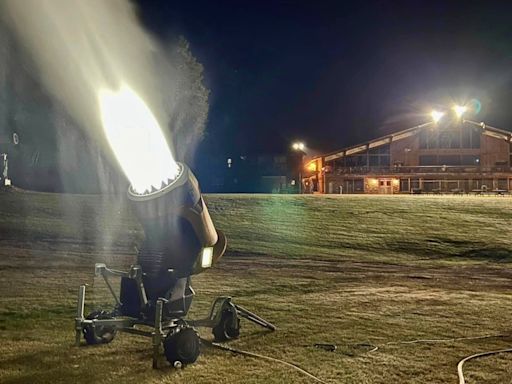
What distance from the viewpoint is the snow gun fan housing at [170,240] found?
5.72 meters

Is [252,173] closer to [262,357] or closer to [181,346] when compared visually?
[262,357]

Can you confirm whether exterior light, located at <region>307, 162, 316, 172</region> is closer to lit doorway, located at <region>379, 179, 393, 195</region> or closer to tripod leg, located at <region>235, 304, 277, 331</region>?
lit doorway, located at <region>379, 179, 393, 195</region>

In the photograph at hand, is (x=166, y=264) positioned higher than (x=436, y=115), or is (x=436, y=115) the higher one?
(x=436, y=115)

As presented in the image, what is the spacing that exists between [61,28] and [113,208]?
9344 millimetres

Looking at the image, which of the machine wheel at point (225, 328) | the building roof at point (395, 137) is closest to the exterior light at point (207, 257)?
the machine wheel at point (225, 328)

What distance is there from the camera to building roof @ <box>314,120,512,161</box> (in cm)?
4616

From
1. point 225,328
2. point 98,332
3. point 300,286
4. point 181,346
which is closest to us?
point 181,346

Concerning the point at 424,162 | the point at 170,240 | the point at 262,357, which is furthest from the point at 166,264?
the point at 424,162

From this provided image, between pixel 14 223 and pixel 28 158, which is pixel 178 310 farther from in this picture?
pixel 28 158

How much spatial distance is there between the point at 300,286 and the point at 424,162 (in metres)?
38.1

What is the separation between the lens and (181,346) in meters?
5.49

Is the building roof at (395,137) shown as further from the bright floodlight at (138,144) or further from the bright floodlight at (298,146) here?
the bright floodlight at (138,144)

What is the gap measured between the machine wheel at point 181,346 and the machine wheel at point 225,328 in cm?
98

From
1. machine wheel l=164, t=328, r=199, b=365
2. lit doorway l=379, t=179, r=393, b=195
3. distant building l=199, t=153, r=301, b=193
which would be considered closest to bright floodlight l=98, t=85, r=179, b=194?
machine wheel l=164, t=328, r=199, b=365
